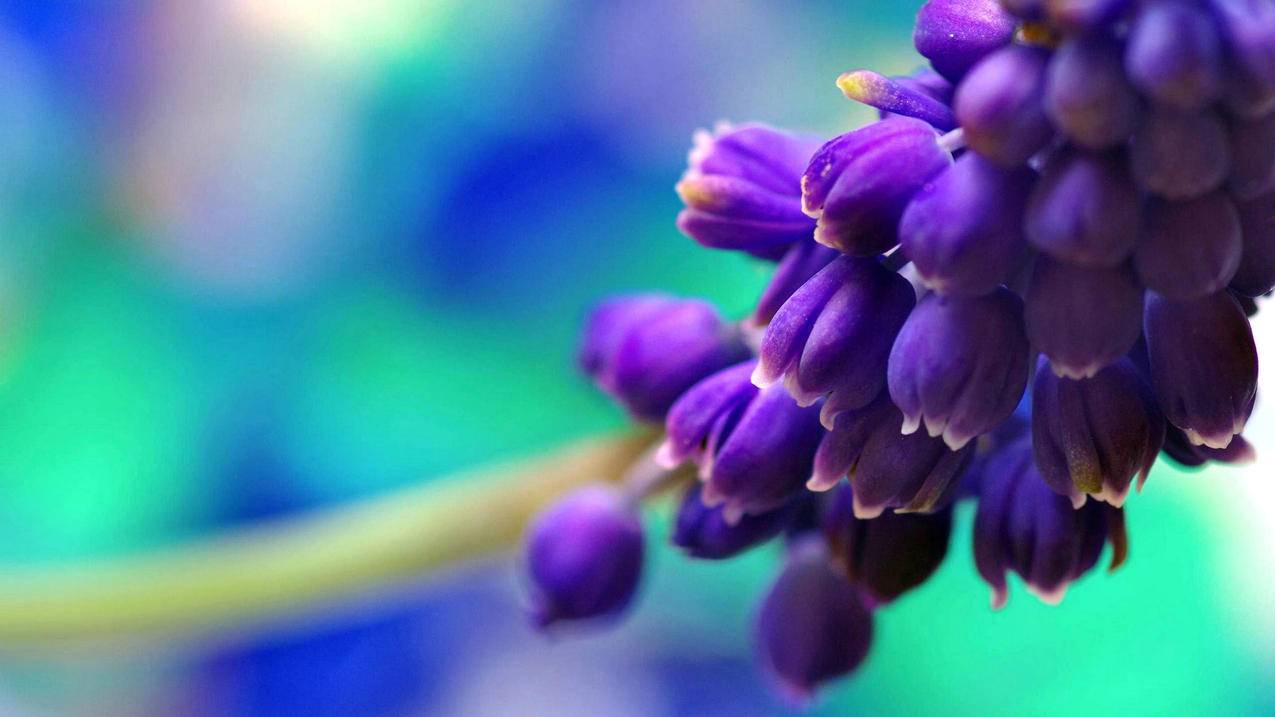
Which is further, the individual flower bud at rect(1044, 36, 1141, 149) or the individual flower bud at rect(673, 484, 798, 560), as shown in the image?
the individual flower bud at rect(673, 484, 798, 560)

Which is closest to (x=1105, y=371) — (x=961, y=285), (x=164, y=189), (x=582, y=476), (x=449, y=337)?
(x=961, y=285)

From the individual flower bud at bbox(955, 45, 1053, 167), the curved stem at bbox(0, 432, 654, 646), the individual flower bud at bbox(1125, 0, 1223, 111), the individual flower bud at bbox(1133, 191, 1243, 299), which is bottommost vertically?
the individual flower bud at bbox(1133, 191, 1243, 299)

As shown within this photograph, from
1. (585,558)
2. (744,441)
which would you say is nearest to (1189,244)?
(744,441)

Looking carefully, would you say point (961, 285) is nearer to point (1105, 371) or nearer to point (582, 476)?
point (1105, 371)

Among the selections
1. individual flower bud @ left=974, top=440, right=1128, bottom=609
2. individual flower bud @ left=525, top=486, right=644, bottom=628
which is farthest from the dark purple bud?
individual flower bud @ left=525, top=486, right=644, bottom=628

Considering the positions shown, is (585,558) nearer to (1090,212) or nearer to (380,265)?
(1090,212)

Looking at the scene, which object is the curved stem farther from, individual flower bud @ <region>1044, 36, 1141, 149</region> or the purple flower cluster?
individual flower bud @ <region>1044, 36, 1141, 149</region>
